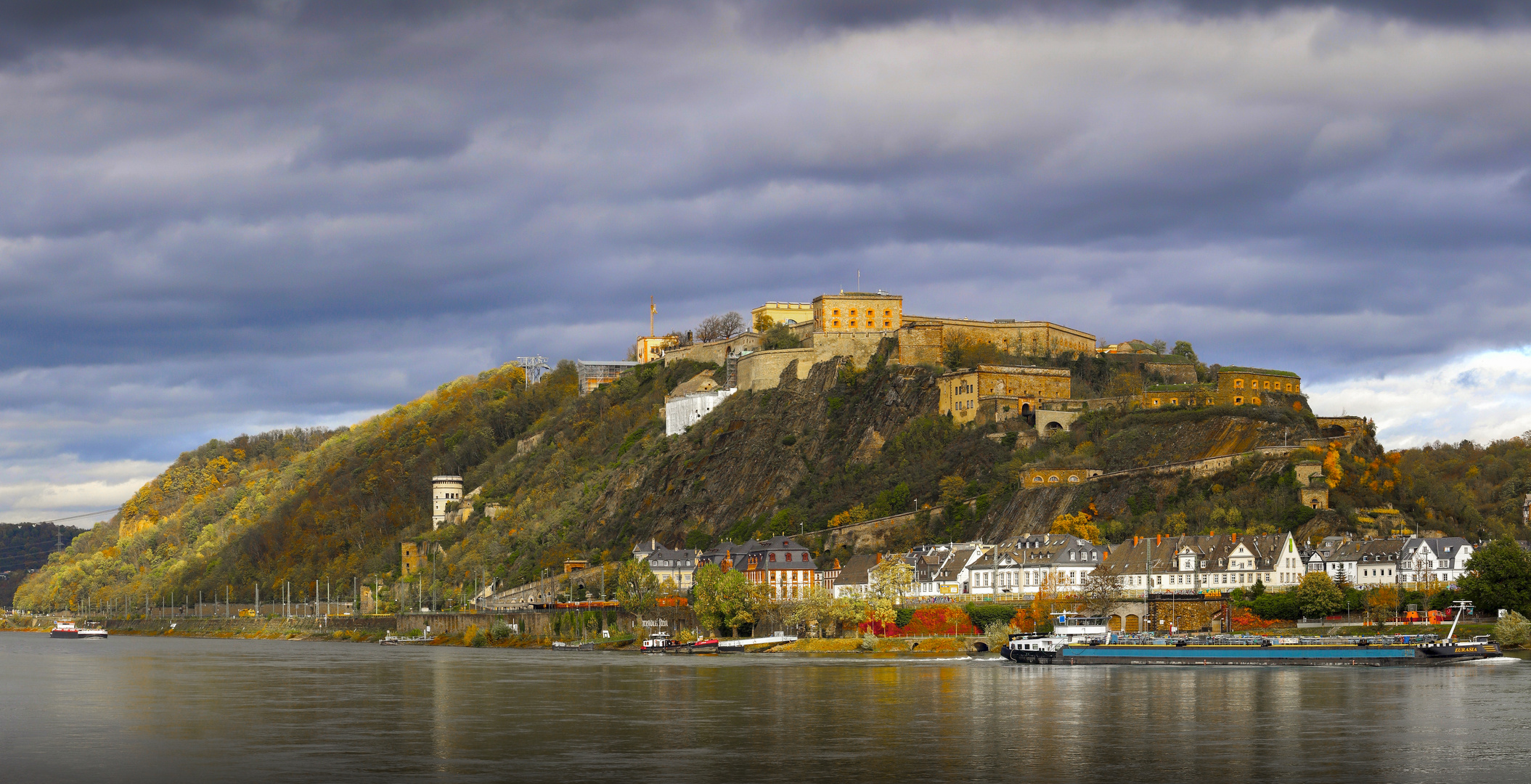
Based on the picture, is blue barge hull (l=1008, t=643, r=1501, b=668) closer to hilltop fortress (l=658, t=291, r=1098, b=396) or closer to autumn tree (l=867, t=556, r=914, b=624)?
autumn tree (l=867, t=556, r=914, b=624)

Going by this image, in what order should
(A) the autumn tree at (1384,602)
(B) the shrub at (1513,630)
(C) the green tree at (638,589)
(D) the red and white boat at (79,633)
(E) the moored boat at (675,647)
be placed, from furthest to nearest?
(D) the red and white boat at (79,633)
(C) the green tree at (638,589)
(E) the moored boat at (675,647)
(A) the autumn tree at (1384,602)
(B) the shrub at (1513,630)

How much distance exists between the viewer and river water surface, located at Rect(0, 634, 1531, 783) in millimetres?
41656

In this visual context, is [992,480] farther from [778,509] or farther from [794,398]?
[794,398]

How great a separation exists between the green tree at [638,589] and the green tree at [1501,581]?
6089cm

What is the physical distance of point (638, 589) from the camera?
405 ft

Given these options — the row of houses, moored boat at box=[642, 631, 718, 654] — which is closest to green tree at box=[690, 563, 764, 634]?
moored boat at box=[642, 631, 718, 654]

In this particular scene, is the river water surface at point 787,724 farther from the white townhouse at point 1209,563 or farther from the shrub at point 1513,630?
the white townhouse at point 1209,563

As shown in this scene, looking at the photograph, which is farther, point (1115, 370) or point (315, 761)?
point (1115, 370)

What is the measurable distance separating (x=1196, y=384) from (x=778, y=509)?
4317 centimetres

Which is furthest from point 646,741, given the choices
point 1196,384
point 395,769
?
point 1196,384

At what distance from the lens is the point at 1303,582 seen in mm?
90875

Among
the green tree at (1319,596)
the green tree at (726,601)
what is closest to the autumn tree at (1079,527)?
the green tree at (1319,596)

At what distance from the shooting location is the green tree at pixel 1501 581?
85.7 metres

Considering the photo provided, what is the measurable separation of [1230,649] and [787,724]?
39624mm
